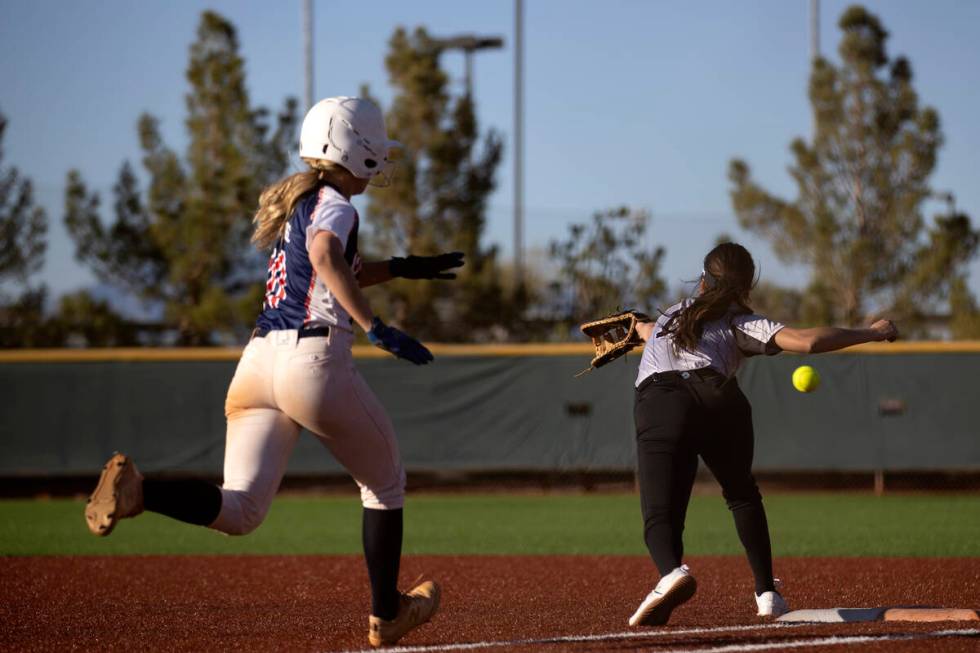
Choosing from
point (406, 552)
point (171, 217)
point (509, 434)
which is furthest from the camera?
point (171, 217)

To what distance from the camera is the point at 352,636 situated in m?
5.80

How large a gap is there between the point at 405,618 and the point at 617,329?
6.97ft

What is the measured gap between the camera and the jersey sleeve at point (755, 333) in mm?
5863

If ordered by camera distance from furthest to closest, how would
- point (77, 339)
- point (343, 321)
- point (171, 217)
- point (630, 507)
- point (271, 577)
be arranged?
1. point (171, 217)
2. point (77, 339)
3. point (630, 507)
4. point (271, 577)
5. point (343, 321)

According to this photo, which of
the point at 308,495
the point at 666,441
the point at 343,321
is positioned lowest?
the point at 308,495

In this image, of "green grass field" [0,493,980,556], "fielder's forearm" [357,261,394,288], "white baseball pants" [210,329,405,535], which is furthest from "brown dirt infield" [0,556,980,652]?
"fielder's forearm" [357,261,394,288]

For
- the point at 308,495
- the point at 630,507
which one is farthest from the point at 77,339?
the point at 630,507

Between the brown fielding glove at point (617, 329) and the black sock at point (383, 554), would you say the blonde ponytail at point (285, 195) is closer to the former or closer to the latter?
the black sock at point (383, 554)

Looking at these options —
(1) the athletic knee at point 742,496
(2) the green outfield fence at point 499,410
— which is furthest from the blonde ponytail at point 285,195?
(2) the green outfield fence at point 499,410

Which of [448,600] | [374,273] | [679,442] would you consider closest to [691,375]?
[679,442]

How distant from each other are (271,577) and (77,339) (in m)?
12.0

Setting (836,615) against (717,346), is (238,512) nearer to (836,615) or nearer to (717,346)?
(717,346)

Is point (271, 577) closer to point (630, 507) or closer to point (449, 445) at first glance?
point (630, 507)

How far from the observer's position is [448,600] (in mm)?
7492
